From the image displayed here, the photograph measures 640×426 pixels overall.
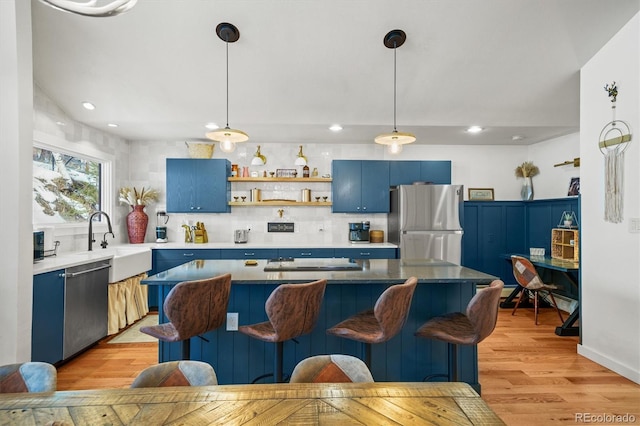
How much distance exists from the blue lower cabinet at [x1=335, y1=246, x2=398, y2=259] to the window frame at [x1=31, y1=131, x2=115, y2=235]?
3237 mm

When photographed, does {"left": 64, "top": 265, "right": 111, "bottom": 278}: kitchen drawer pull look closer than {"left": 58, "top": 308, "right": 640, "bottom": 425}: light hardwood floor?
No

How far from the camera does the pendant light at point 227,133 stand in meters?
2.56

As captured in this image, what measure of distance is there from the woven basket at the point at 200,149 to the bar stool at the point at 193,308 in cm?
332

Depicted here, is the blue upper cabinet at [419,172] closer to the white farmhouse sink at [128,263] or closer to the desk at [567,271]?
the desk at [567,271]

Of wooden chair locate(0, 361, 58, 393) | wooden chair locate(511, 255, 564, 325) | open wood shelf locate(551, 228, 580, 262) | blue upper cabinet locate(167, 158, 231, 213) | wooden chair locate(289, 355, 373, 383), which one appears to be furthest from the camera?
blue upper cabinet locate(167, 158, 231, 213)

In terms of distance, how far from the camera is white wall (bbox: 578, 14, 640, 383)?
2633 mm

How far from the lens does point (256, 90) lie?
3.59m

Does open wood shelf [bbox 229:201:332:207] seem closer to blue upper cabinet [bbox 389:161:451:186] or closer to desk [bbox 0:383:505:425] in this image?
blue upper cabinet [bbox 389:161:451:186]

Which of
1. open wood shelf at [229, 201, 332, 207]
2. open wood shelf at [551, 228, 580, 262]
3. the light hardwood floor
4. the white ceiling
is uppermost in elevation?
the white ceiling

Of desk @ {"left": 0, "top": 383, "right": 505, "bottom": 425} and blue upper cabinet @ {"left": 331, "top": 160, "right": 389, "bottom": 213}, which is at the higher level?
blue upper cabinet @ {"left": 331, "top": 160, "right": 389, "bottom": 213}

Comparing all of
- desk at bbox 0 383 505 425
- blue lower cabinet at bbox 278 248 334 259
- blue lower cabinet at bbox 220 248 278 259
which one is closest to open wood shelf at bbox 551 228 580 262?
blue lower cabinet at bbox 278 248 334 259

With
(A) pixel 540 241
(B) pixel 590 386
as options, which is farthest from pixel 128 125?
(A) pixel 540 241

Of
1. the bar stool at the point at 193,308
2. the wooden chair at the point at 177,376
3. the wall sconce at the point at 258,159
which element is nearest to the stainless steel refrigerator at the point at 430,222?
the wall sconce at the point at 258,159

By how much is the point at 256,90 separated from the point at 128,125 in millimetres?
1858
